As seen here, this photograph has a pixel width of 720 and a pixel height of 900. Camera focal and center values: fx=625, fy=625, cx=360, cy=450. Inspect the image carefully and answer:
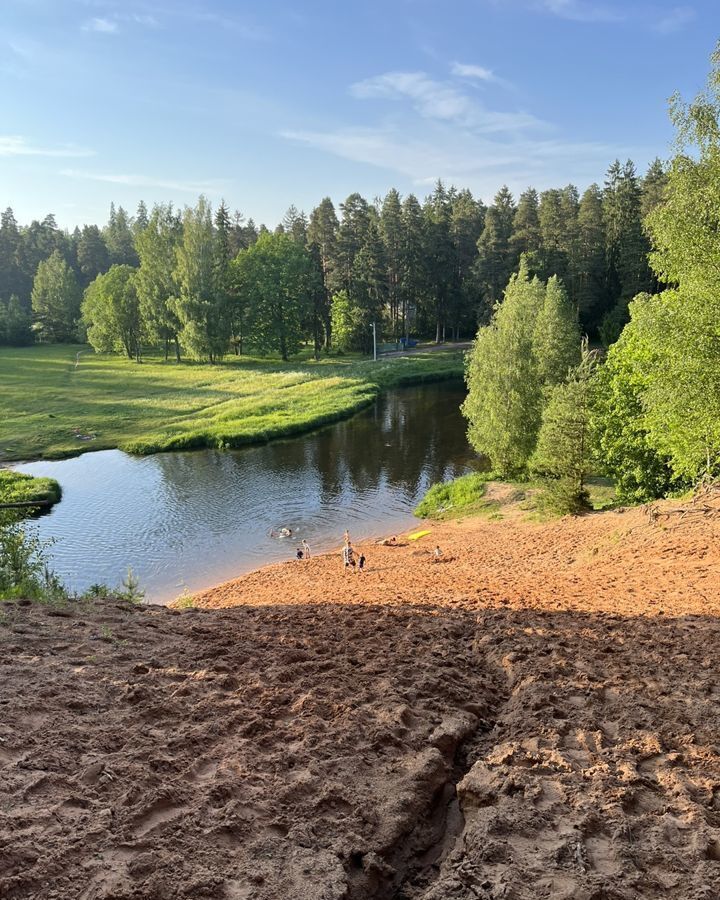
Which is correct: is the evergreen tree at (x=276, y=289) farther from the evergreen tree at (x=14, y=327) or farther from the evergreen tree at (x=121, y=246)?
the evergreen tree at (x=121, y=246)

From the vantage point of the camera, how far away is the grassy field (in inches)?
1976

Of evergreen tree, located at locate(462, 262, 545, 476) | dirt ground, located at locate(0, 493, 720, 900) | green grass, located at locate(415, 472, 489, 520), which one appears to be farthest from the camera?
evergreen tree, located at locate(462, 262, 545, 476)

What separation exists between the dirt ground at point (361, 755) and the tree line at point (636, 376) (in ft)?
24.8

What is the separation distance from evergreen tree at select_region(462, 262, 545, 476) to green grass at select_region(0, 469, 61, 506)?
25684 mm

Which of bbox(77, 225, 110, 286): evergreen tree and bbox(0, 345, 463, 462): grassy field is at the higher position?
bbox(77, 225, 110, 286): evergreen tree

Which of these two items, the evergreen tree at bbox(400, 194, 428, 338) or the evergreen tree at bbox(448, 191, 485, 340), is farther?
the evergreen tree at bbox(448, 191, 485, 340)

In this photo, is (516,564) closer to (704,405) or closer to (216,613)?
(704,405)

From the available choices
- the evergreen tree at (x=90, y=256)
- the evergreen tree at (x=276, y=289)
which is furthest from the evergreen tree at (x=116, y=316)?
the evergreen tree at (x=90, y=256)

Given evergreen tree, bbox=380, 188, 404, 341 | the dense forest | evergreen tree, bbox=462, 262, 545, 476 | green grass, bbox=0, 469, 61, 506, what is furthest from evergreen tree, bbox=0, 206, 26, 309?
evergreen tree, bbox=462, 262, 545, 476

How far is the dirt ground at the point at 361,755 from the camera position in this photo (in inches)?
215

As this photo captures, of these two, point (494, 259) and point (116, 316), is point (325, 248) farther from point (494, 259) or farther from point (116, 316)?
point (116, 316)

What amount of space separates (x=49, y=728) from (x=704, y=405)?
1735cm

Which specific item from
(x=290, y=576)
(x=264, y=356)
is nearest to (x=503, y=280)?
(x=264, y=356)

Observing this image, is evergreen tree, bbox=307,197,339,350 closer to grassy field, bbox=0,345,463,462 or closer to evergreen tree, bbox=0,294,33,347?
grassy field, bbox=0,345,463,462
